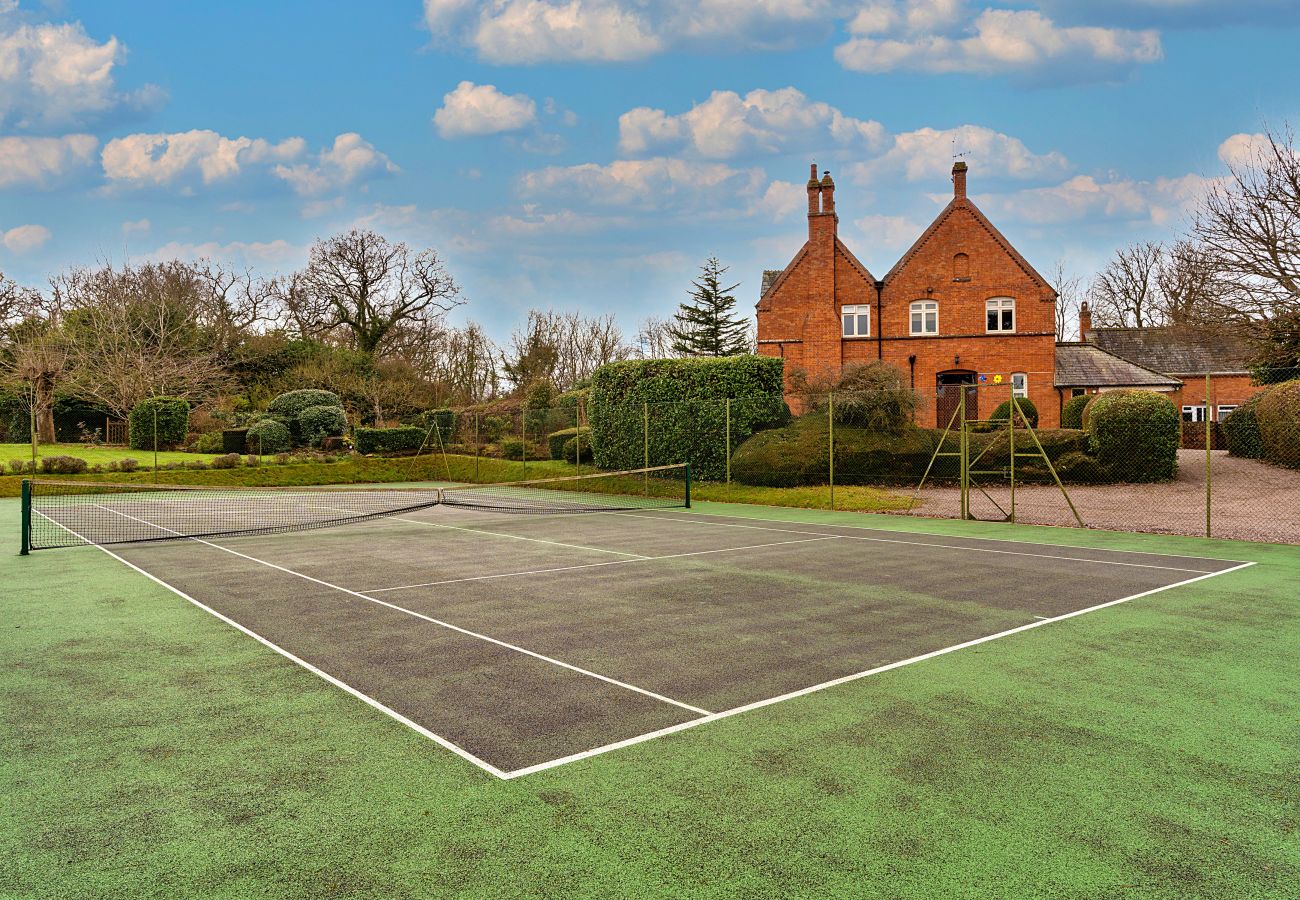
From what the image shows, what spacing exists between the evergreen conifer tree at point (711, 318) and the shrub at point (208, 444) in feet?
74.8

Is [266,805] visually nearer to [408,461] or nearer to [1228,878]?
[1228,878]

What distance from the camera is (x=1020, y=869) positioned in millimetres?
3035

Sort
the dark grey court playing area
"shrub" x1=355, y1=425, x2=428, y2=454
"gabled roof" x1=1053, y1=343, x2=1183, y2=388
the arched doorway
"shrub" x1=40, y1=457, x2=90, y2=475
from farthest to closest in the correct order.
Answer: "gabled roof" x1=1053, y1=343, x2=1183, y2=388, "shrub" x1=355, y1=425, x2=428, y2=454, the arched doorway, "shrub" x1=40, y1=457, x2=90, y2=475, the dark grey court playing area

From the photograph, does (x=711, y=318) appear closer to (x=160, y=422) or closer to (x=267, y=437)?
(x=267, y=437)

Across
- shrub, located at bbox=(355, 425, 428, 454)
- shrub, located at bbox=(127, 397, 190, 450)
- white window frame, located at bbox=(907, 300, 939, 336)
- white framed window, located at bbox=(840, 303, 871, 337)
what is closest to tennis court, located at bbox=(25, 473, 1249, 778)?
shrub, located at bbox=(355, 425, 428, 454)

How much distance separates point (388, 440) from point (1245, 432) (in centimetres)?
2880

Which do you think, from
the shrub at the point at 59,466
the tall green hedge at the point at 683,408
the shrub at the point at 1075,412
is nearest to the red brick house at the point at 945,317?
the shrub at the point at 1075,412

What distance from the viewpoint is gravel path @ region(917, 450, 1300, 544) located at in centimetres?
1403

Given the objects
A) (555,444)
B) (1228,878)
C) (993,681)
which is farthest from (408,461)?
(1228,878)

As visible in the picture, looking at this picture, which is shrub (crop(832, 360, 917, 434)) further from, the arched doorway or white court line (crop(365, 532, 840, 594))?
the arched doorway

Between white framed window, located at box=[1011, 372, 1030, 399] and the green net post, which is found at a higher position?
white framed window, located at box=[1011, 372, 1030, 399]

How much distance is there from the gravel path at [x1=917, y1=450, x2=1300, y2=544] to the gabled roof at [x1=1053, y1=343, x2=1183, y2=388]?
13022mm

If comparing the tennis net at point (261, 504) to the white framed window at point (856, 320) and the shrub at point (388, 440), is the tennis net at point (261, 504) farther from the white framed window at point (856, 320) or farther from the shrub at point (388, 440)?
the white framed window at point (856, 320)

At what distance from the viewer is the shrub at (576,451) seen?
26.6 metres
